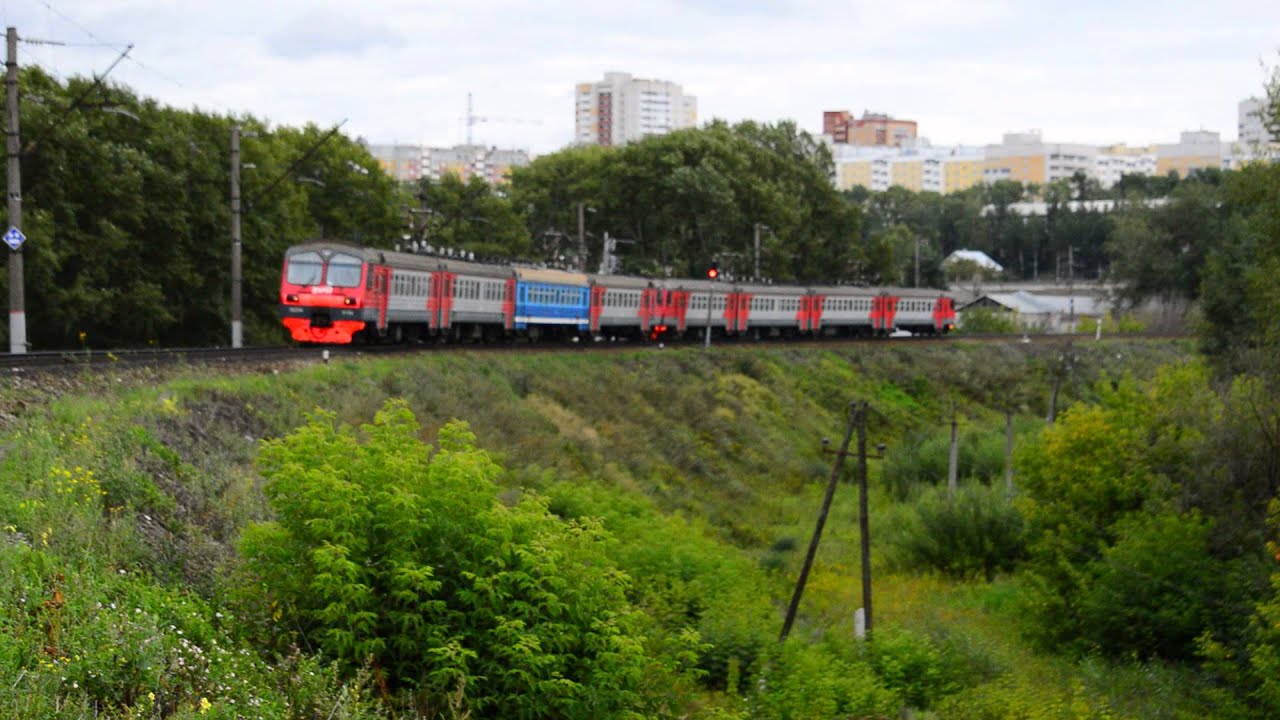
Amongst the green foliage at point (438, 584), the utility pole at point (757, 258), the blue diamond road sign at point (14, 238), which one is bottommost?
the green foliage at point (438, 584)

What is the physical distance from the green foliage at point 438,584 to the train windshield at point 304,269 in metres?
22.5

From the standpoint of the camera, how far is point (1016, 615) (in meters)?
28.4

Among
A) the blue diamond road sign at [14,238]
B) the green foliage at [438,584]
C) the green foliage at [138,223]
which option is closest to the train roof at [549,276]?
the green foliage at [138,223]

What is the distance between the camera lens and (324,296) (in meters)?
34.4

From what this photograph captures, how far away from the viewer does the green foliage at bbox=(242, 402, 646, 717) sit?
11328 millimetres

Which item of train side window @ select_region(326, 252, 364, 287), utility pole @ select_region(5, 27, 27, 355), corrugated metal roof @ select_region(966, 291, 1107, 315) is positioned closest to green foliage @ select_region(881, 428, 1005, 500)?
train side window @ select_region(326, 252, 364, 287)

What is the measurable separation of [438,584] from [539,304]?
35.4m

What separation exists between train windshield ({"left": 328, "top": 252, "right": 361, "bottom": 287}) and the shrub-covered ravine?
10.8ft

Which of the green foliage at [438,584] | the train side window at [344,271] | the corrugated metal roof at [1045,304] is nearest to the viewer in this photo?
the green foliage at [438,584]

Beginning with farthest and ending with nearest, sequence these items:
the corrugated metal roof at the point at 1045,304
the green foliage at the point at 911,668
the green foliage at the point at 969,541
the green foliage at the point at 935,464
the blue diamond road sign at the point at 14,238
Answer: the corrugated metal roof at the point at 1045,304
the green foliage at the point at 935,464
the green foliage at the point at 969,541
the blue diamond road sign at the point at 14,238
the green foliage at the point at 911,668

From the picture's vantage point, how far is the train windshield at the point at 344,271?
34188 mm

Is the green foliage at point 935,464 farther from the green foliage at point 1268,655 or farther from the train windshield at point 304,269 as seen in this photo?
the green foliage at point 1268,655

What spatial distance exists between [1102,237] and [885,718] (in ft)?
395

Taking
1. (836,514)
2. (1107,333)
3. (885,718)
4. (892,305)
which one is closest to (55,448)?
(885,718)
